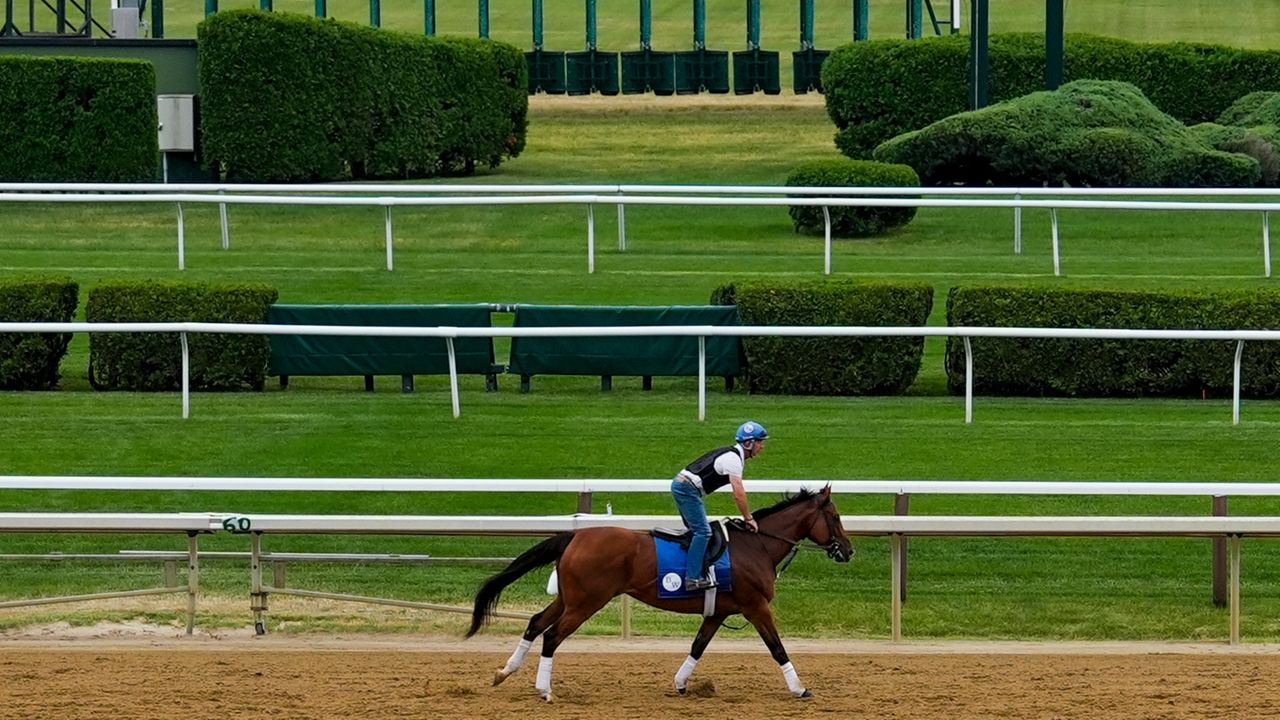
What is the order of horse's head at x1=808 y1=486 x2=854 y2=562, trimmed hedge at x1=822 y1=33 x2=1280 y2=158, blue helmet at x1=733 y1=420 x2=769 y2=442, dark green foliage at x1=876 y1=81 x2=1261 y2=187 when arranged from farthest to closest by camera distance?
trimmed hedge at x1=822 y1=33 x2=1280 y2=158, dark green foliage at x1=876 y1=81 x2=1261 y2=187, horse's head at x1=808 y1=486 x2=854 y2=562, blue helmet at x1=733 y1=420 x2=769 y2=442

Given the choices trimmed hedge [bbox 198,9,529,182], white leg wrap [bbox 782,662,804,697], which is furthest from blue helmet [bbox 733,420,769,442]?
trimmed hedge [bbox 198,9,529,182]

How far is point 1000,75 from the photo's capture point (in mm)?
21766

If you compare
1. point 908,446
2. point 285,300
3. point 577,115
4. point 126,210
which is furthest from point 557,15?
point 908,446

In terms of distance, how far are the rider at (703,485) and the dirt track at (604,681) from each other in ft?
1.66

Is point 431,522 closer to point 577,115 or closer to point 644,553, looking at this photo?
point 644,553

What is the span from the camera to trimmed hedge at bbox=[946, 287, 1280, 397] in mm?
11383

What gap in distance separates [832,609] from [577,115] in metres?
22.0

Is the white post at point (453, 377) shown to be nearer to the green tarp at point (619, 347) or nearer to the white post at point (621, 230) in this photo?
the green tarp at point (619, 347)

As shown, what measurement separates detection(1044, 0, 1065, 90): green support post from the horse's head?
12.0 meters

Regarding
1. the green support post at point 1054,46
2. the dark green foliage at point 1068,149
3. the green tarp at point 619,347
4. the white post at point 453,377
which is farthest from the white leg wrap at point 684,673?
the green support post at point 1054,46

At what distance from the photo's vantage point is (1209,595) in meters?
9.04

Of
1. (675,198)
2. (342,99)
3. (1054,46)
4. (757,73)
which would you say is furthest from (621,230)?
(757,73)

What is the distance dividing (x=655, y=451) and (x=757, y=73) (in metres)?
21.1

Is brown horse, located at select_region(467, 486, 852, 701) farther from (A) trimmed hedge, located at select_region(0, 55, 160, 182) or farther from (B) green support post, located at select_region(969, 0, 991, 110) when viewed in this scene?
(B) green support post, located at select_region(969, 0, 991, 110)
